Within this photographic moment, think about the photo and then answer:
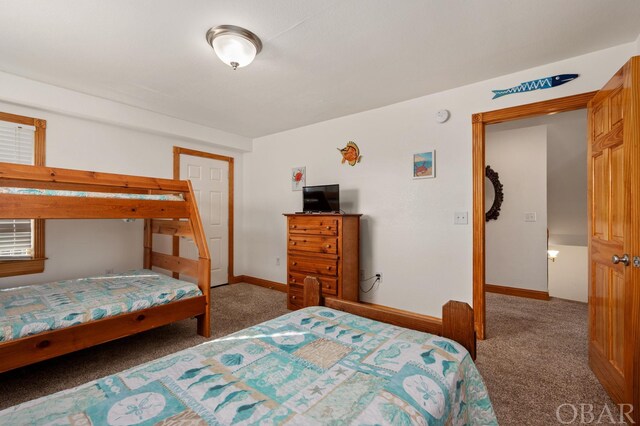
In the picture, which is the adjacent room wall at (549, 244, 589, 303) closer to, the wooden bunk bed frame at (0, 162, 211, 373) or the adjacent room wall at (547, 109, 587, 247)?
the adjacent room wall at (547, 109, 587, 247)

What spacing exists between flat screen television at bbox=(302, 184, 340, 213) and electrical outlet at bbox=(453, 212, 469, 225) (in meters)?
1.27

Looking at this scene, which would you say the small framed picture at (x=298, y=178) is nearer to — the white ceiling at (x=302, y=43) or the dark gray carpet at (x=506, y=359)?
the white ceiling at (x=302, y=43)

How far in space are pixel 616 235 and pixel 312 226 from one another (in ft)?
8.24

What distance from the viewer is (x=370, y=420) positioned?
0.79m

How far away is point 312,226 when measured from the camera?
340 centimetres

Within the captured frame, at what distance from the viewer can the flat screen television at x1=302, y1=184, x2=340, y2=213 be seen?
3488mm

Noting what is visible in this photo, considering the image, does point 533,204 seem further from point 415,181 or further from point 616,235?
point 616,235

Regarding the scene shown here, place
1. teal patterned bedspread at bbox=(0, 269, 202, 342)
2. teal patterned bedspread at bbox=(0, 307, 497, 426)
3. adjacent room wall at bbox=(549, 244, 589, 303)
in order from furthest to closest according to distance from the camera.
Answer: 1. adjacent room wall at bbox=(549, 244, 589, 303)
2. teal patterned bedspread at bbox=(0, 269, 202, 342)
3. teal patterned bedspread at bbox=(0, 307, 497, 426)

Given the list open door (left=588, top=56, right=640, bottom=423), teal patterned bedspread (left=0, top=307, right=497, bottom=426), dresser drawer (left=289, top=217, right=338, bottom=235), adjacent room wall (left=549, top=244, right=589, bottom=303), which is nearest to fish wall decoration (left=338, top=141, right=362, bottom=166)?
dresser drawer (left=289, top=217, right=338, bottom=235)

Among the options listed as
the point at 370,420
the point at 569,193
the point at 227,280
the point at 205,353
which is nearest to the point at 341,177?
the point at 227,280

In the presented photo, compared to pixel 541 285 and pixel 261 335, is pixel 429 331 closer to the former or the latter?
pixel 261 335

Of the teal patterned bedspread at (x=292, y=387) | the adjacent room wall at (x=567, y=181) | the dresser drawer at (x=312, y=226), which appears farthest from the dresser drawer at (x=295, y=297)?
the adjacent room wall at (x=567, y=181)

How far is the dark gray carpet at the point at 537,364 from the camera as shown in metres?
1.75

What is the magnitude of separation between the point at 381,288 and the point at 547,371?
165cm
